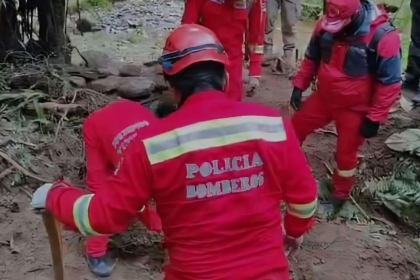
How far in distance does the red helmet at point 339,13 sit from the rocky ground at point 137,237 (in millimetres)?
1320

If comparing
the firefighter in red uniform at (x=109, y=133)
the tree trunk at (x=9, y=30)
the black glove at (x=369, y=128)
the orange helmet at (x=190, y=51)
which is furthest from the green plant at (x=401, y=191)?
the tree trunk at (x=9, y=30)

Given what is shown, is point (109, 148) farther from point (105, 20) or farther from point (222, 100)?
point (105, 20)

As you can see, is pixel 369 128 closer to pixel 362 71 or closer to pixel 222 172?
pixel 362 71

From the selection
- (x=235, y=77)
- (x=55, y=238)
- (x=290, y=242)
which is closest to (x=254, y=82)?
(x=235, y=77)

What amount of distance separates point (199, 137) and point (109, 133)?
1.12m

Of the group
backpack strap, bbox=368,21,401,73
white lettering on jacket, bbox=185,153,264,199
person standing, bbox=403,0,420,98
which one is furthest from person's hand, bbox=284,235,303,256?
person standing, bbox=403,0,420,98

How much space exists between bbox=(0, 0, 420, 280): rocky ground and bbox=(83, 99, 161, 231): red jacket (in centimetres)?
74

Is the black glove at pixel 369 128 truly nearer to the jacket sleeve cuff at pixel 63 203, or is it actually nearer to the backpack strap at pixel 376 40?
the backpack strap at pixel 376 40

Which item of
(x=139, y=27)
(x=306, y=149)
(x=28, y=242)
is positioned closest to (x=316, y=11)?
(x=139, y=27)

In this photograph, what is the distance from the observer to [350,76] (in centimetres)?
449

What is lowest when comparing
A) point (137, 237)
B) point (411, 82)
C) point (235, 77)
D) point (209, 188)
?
point (411, 82)

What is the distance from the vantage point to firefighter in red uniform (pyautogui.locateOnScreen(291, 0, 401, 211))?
4.31 meters

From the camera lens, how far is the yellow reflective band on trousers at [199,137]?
238 cm

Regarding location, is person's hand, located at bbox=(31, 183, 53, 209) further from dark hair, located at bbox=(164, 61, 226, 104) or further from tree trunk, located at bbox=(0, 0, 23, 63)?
tree trunk, located at bbox=(0, 0, 23, 63)
